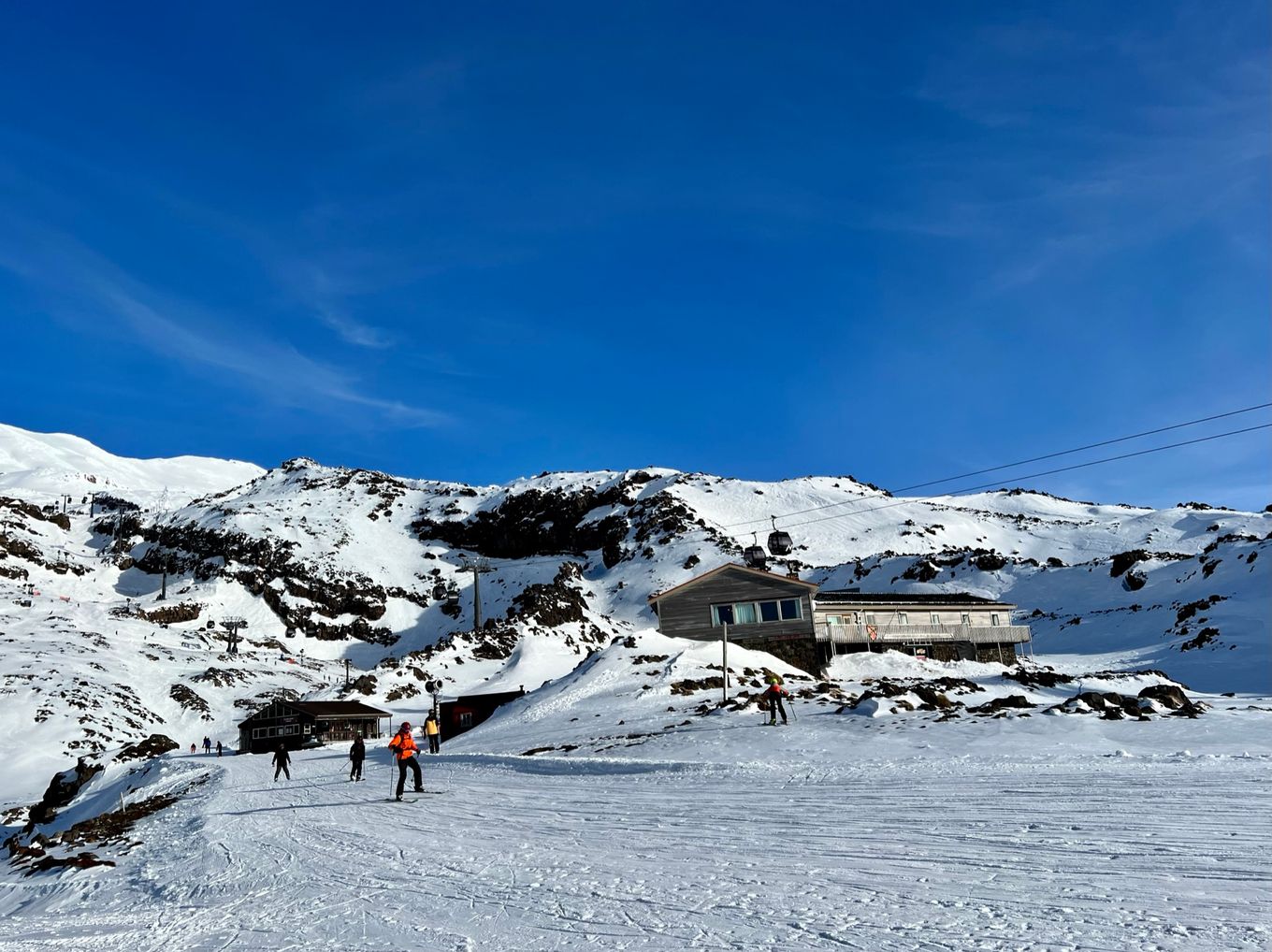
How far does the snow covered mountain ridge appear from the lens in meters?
63.9

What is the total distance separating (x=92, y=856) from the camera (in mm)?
19891

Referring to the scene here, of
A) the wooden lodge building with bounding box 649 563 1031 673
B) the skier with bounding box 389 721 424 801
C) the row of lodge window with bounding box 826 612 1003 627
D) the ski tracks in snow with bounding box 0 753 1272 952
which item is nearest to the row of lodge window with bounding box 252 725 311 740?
the wooden lodge building with bounding box 649 563 1031 673

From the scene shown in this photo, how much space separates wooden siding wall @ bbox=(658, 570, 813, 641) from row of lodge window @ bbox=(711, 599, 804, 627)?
0.24 m

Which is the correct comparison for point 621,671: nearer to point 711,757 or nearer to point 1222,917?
point 711,757

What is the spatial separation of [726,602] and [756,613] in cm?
207

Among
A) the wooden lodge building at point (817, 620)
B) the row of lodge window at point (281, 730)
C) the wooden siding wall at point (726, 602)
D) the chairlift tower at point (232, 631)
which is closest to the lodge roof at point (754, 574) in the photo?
the wooden lodge building at point (817, 620)

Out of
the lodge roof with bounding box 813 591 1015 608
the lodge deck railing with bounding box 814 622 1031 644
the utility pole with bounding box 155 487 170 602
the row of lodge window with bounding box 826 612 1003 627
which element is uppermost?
the utility pole with bounding box 155 487 170 602

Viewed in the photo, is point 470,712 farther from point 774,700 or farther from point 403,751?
point 403,751

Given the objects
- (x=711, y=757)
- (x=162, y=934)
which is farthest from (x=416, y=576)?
(x=162, y=934)

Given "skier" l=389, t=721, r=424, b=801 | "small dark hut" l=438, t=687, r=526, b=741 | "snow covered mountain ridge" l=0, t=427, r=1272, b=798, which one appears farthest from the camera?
"snow covered mountain ridge" l=0, t=427, r=1272, b=798

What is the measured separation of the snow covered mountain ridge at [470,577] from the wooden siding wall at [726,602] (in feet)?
51.0

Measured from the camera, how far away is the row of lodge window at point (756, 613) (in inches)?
2094

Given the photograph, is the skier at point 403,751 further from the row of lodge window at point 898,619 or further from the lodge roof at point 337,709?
the lodge roof at point 337,709

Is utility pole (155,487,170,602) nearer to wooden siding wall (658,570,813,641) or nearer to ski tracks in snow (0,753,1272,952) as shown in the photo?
wooden siding wall (658,570,813,641)
